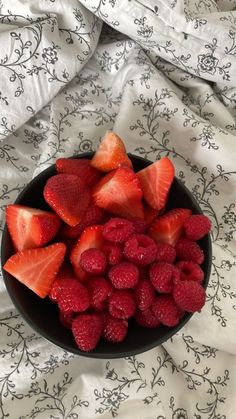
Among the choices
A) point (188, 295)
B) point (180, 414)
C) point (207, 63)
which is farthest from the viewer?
point (207, 63)

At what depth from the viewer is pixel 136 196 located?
520 mm

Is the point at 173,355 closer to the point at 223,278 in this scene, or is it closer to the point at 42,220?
the point at 223,278

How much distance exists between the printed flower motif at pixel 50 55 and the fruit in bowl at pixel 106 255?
0.18 metres

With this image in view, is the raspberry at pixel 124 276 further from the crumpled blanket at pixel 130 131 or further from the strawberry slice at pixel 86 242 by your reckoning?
the crumpled blanket at pixel 130 131

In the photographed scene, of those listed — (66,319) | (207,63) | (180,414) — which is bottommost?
(180,414)

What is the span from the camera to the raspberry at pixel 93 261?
0.46 m

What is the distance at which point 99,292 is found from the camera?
18.4 inches

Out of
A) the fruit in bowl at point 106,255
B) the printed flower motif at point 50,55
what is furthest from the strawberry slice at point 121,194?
the printed flower motif at point 50,55

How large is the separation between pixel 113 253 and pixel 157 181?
0.11 meters

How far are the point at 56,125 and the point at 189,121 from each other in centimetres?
19

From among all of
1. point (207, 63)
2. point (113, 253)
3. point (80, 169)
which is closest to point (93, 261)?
point (113, 253)

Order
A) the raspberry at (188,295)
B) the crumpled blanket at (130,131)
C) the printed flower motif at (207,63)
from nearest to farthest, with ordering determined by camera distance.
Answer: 1. the raspberry at (188,295)
2. the crumpled blanket at (130,131)
3. the printed flower motif at (207,63)

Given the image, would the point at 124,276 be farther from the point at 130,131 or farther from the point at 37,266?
the point at 130,131

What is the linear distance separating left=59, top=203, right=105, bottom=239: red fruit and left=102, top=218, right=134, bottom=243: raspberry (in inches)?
1.7
